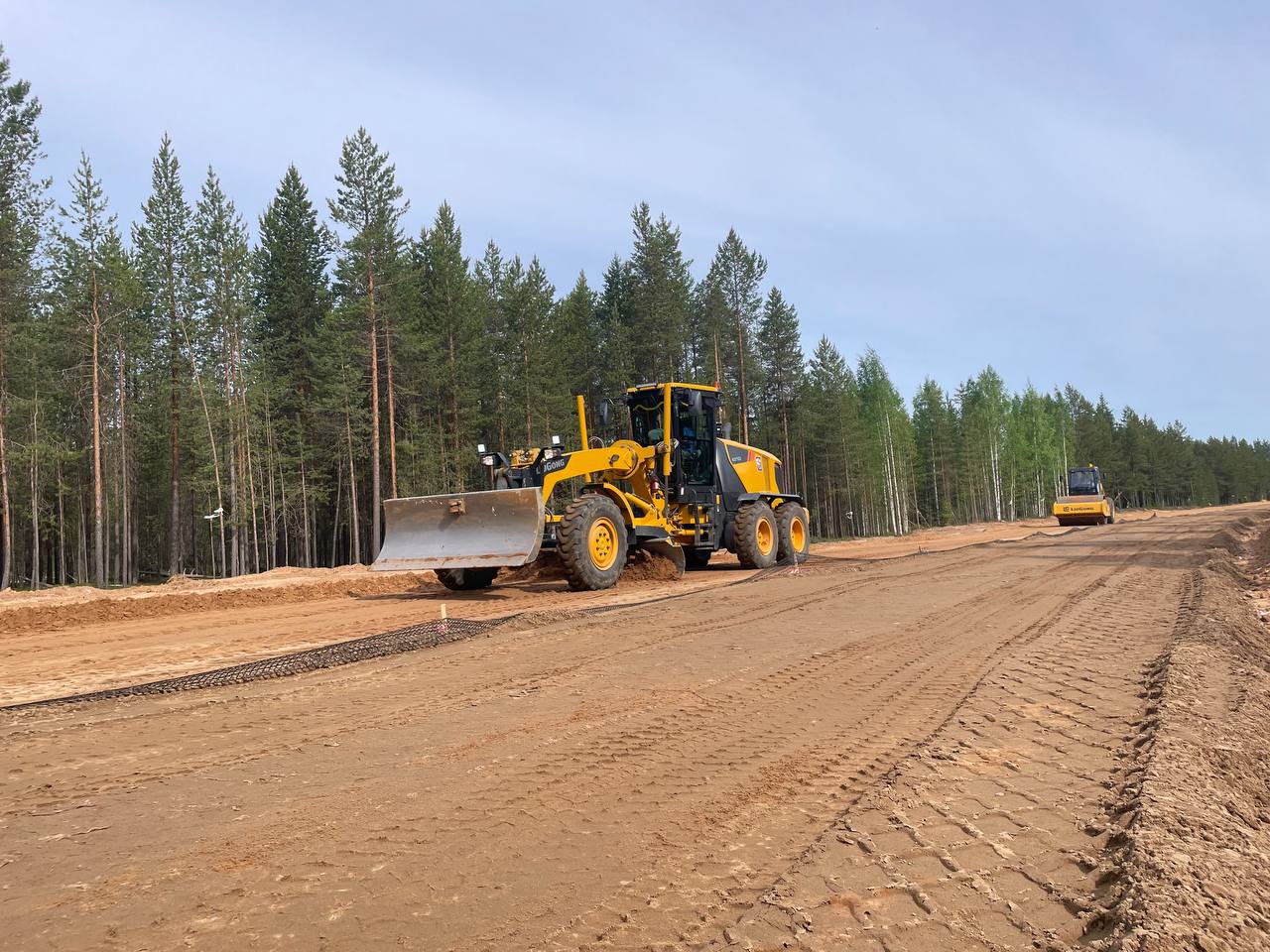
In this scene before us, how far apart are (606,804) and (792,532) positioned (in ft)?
46.6

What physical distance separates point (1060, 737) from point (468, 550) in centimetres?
865

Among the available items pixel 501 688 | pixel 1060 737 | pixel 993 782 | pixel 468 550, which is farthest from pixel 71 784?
pixel 468 550

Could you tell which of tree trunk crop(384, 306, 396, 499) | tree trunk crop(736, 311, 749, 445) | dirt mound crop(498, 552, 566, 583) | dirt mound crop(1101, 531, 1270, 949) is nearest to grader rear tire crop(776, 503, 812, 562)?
dirt mound crop(498, 552, 566, 583)

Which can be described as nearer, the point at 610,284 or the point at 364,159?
the point at 364,159

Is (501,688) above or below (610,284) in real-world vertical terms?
below

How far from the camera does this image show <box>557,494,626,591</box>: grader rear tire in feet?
36.7

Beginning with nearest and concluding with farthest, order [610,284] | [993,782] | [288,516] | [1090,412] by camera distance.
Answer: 1. [993,782]
2. [288,516]
3. [610,284]
4. [1090,412]

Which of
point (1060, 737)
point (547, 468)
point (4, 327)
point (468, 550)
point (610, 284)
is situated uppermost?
point (610, 284)

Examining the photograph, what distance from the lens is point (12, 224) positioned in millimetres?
26203

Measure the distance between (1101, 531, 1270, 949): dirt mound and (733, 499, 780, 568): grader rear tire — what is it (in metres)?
9.27

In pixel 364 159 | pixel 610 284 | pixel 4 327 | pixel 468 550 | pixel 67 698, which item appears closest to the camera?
pixel 67 698

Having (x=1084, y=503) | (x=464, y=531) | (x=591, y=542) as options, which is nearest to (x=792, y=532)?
(x=591, y=542)

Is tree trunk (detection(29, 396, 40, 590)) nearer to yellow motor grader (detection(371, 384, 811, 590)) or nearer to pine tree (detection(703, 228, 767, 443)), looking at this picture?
yellow motor grader (detection(371, 384, 811, 590))

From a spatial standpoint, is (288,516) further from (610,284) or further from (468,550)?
(468,550)
